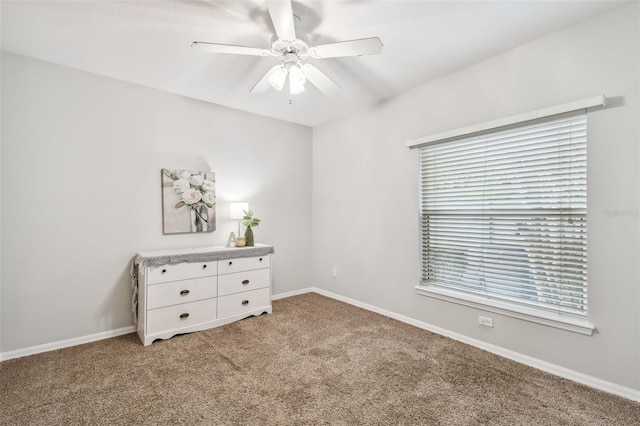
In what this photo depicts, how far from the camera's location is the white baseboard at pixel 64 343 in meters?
2.42

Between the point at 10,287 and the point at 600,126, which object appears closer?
the point at 600,126

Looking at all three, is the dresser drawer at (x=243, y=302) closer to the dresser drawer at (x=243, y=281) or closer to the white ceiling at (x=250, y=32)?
the dresser drawer at (x=243, y=281)

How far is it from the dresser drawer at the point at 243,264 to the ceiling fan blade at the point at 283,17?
2240 millimetres

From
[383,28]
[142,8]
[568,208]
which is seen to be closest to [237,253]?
[142,8]

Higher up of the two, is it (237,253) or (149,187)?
(149,187)

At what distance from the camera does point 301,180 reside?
174 inches

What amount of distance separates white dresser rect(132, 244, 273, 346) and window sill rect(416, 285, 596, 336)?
182 centimetres

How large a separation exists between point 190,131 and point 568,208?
364 cm

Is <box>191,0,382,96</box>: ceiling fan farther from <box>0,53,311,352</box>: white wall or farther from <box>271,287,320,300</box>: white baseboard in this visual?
<box>271,287,320,300</box>: white baseboard

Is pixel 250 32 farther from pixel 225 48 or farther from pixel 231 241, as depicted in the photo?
pixel 231 241

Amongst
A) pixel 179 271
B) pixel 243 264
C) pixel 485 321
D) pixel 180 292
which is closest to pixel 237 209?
pixel 243 264

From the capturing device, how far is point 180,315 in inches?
112

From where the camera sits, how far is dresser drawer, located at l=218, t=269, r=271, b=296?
314 cm

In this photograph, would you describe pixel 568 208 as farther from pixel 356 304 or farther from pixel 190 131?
pixel 190 131
